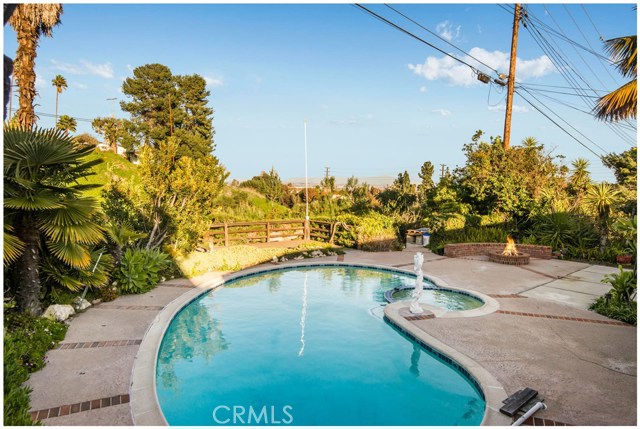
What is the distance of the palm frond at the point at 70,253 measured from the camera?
6.82 metres

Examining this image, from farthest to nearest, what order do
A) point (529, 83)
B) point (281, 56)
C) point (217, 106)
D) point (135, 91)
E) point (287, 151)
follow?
point (217, 106)
point (135, 91)
point (287, 151)
point (529, 83)
point (281, 56)

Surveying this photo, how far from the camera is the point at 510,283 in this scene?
1071 cm

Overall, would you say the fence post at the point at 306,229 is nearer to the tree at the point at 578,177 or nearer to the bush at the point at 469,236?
the bush at the point at 469,236

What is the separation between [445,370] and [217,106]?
1647 inches

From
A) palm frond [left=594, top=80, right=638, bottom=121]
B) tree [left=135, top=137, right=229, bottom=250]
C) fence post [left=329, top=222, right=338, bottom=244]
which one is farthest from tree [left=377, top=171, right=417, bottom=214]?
palm frond [left=594, top=80, right=638, bottom=121]

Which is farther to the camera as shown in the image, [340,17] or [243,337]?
[340,17]

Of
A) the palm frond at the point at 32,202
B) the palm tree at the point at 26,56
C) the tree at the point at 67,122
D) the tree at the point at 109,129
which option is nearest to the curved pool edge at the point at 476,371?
the palm frond at the point at 32,202

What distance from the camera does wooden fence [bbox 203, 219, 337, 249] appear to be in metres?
15.4

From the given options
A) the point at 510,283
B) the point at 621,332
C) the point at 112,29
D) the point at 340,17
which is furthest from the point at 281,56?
the point at 621,332

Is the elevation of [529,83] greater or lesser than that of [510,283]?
greater

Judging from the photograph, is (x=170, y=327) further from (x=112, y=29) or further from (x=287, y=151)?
(x=287, y=151)

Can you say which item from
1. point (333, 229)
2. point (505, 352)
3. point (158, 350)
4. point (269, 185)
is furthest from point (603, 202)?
point (269, 185)

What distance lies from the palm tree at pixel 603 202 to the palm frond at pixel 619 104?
479 cm

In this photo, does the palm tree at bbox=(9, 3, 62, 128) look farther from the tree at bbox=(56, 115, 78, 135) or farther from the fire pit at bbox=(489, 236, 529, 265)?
the tree at bbox=(56, 115, 78, 135)
